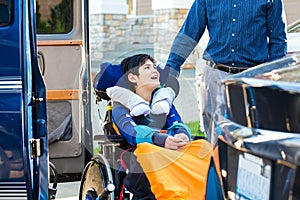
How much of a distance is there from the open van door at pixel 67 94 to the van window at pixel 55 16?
0.04 metres

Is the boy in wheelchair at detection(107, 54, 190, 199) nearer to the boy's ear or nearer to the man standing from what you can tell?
the boy's ear

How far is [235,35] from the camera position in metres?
4.96

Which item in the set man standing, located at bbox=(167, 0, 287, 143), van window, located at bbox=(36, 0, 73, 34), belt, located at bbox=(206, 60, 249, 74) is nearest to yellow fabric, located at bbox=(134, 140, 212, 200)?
man standing, located at bbox=(167, 0, 287, 143)

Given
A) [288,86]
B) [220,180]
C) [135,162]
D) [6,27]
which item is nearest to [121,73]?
[135,162]

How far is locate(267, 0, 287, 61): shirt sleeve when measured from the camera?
4945 millimetres

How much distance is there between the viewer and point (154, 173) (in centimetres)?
389

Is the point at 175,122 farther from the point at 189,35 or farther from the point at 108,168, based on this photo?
the point at 189,35

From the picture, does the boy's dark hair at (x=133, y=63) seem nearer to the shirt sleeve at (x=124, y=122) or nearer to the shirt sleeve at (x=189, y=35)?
the shirt sleeve at (x=124, y=122)

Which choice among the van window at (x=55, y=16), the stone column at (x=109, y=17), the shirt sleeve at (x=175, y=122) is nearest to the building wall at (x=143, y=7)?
the stone column at (x=109, y=17)

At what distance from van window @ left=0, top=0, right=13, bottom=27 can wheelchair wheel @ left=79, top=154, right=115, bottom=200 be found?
121 cm

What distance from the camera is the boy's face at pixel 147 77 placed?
4578 mm

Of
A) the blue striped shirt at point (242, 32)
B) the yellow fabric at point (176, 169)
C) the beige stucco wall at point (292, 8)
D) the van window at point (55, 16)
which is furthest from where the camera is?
the beige stucco wall at point (292, 8)

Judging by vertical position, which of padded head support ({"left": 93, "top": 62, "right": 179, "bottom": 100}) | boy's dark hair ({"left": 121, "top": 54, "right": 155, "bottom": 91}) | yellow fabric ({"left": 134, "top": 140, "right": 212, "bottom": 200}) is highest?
boy's dark hair ({"left": 121, "top": 54, "right": 155, "bottom": 91})

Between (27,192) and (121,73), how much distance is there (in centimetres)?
118
